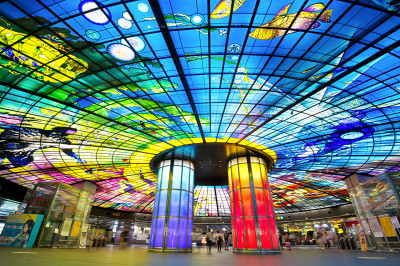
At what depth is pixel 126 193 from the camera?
49.7 metres

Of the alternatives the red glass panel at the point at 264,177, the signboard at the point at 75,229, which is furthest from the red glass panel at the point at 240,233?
the signboard at the point at 75,229

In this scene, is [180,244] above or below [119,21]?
below

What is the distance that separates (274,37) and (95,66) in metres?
12.1

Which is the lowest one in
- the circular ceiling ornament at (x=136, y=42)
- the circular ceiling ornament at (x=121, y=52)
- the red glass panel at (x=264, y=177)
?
the red glass panel at (x=264, y=177)

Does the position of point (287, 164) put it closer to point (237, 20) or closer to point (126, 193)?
point (237, 20)

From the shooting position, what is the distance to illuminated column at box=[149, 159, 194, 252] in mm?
24172

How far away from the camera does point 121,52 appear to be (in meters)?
13.2

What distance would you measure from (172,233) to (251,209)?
1007cm

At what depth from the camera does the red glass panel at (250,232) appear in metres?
22.9

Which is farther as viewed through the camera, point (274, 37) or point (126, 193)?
point (126, 193)

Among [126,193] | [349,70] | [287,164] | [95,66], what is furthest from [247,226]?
[126,193]

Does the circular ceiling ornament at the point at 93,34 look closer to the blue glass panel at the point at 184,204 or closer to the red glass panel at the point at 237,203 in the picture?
the blue glass panel at the point at 184,204

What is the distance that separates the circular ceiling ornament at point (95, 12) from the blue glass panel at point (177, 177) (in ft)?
67.5

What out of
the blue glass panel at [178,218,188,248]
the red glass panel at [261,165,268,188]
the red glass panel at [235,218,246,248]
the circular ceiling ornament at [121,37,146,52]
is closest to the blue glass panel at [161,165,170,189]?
the blue glass panel at [178,218,188,248]
